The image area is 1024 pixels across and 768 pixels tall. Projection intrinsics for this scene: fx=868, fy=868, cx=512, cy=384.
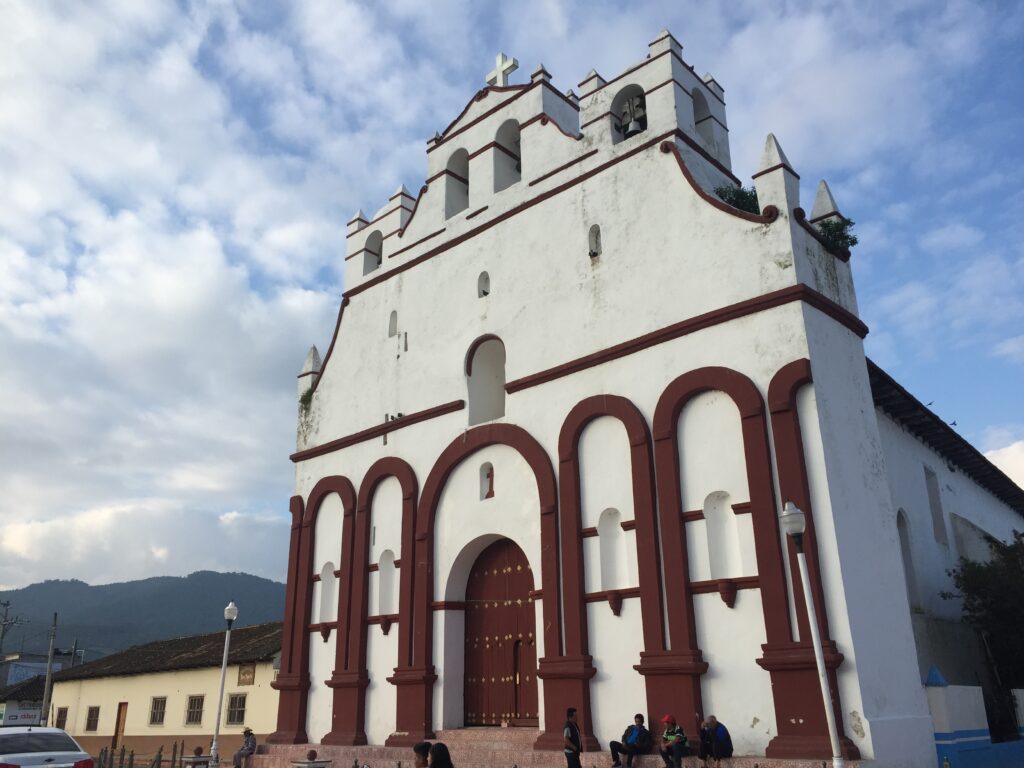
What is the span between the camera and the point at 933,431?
18.2 meters

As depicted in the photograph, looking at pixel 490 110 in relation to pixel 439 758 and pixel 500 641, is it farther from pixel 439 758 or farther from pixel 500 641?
pixel 439 758

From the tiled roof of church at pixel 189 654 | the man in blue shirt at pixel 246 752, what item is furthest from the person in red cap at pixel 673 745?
the tiled roof of church at pixel 189 654

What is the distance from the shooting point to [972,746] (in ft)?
41.5

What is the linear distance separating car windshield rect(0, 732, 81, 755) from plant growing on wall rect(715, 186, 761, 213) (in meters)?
13.4

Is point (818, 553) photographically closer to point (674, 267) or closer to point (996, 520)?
point (674, 267)

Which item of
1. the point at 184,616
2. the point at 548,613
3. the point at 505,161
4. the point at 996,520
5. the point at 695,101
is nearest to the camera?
the point at 548,613

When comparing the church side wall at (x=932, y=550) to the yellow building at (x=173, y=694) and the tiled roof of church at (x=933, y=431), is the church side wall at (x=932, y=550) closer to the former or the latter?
the tiled roof of church at (x=933, y=431)

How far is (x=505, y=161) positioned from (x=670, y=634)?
11425mm

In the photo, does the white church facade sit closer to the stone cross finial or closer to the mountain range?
the stone cross finial

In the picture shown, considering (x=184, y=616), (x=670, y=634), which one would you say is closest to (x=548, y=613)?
(x=670, y=634)

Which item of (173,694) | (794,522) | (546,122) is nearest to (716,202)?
(546,122)

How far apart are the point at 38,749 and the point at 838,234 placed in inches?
547

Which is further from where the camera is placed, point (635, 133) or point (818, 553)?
point (635, 133)

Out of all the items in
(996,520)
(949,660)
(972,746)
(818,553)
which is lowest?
(972,746)
